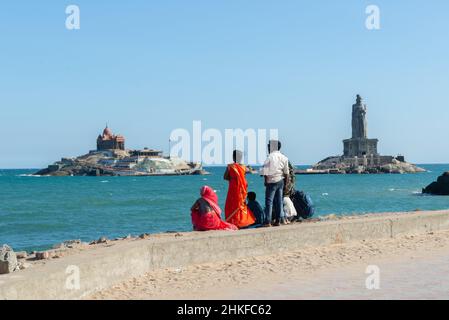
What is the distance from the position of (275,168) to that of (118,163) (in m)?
180

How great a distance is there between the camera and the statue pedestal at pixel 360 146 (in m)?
180

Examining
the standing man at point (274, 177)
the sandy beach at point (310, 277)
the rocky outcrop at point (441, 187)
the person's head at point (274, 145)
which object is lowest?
the rocky outcrop at point (441, 187)

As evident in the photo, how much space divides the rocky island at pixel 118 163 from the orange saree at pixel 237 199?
17292 cm

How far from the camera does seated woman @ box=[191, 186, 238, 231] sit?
32.2 feet

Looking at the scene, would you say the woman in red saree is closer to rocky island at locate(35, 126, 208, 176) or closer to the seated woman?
the seated woman

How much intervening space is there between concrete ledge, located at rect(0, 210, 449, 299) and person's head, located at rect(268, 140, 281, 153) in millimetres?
1406

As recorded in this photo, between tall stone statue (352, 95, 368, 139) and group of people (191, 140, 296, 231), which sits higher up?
tall stone statue (352, 95, 368, 139)

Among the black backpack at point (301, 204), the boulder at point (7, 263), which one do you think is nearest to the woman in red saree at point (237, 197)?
the black backpack at point (301, 204)

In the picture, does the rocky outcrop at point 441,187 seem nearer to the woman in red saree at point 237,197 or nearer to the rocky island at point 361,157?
the woman in red saree at point 237,197

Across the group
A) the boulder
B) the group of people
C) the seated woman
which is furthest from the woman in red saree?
the boulder

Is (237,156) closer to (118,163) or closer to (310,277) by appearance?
(310,277)

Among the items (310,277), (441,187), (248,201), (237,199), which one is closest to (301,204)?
(248,201)

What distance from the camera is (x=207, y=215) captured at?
9.84m
